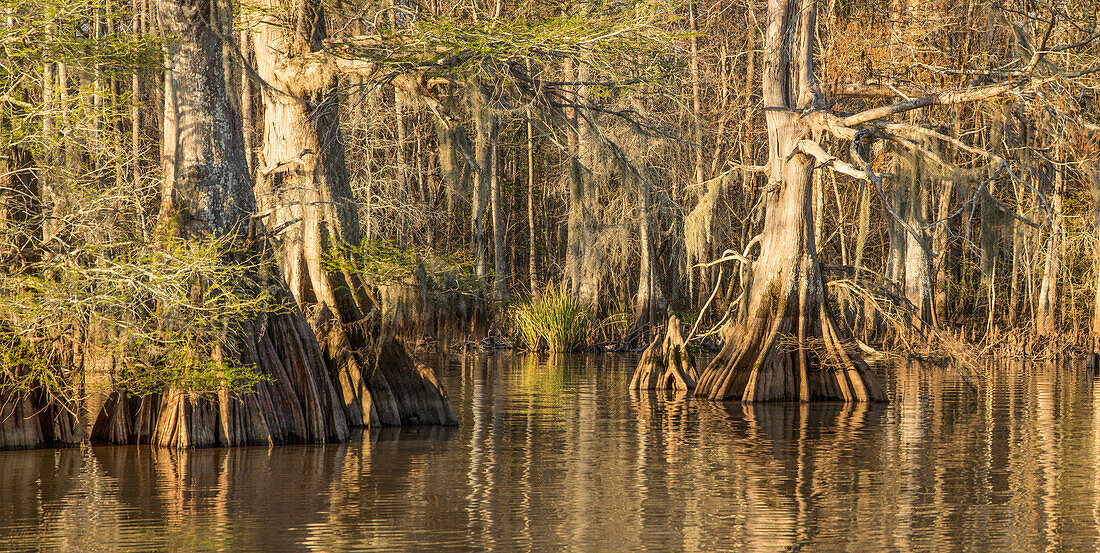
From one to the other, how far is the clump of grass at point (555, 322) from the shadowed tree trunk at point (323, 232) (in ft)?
42.1

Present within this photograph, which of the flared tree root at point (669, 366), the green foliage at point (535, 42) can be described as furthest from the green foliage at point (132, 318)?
the flared tree root at point (669, 366)

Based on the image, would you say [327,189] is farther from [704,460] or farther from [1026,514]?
[1026,514]

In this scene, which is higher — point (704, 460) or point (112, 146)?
point (112, 146)

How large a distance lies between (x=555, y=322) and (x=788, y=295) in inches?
414

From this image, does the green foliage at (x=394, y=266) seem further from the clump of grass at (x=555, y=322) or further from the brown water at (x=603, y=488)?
the clump of grass at (x=555, y=322)

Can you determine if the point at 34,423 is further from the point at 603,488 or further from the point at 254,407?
the point at 603,488

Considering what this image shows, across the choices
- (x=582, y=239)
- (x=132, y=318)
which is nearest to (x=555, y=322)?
(x=582, y=239)

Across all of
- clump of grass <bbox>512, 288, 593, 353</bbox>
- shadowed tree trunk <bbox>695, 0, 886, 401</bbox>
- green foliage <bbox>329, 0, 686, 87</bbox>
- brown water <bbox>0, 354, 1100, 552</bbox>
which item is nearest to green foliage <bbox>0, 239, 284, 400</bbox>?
brown water <bbox>0, 354, 1100, 552</bbox>

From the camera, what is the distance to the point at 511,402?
1614cm

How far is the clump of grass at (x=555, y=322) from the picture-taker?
26.1 meters

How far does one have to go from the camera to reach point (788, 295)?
52.3 feet

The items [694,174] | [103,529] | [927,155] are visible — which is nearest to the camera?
[103,529]

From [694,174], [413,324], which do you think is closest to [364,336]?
[413,324]

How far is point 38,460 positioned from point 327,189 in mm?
3898
